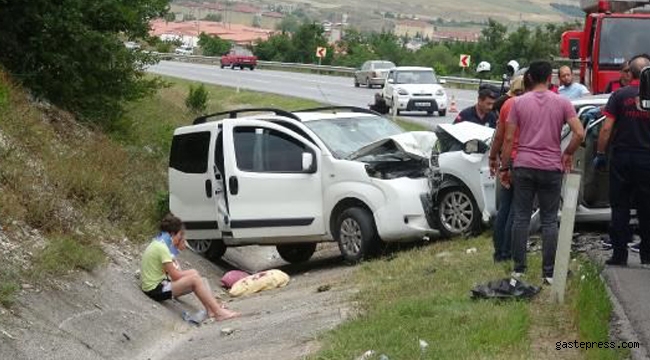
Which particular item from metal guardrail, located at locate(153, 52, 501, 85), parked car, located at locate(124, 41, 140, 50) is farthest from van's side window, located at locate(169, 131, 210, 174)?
metal guardrail, located at locate(153, 52, 501, 85)

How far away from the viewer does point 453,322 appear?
774cm

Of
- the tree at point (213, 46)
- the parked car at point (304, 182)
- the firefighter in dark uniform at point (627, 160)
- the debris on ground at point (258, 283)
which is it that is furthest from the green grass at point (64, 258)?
the tree at point (213, 46)

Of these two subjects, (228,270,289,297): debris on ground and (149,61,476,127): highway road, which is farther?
(149,61,476,127): highway road

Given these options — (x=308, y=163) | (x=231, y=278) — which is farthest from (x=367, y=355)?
(x=231, y=278)

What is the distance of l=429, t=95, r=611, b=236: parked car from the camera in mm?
11578

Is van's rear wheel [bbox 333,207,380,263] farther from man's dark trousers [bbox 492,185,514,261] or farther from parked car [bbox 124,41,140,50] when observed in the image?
parked car [bbox 124,41,140,50]

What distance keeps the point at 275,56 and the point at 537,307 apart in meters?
77.7

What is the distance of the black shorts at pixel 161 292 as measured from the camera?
11211 millimetres

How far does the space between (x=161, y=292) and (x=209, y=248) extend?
288 cm

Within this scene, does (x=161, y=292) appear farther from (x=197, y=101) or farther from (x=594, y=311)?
(x=197, y=101)

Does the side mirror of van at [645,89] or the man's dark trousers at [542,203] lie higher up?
the side mirror of van at [645,89]

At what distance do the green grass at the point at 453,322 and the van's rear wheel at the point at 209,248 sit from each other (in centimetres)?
404

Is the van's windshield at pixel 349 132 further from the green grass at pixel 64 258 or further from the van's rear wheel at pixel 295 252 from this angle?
the green grass at pixel 64 258

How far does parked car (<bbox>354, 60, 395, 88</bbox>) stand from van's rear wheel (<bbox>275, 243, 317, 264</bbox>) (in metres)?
38.5
